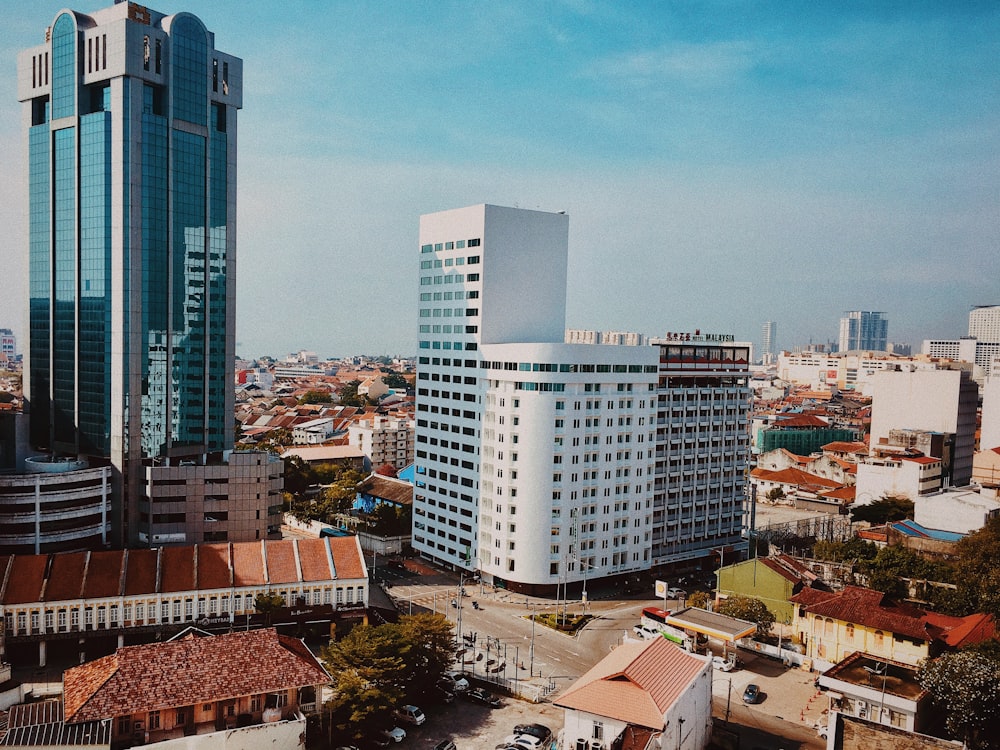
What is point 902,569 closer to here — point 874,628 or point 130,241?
point 874,628

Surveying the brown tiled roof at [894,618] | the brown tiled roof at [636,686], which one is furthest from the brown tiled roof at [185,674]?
the brown tiled roof at [894,618]

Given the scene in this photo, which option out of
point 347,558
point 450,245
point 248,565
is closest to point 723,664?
point 347,558

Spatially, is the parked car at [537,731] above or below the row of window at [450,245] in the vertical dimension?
below

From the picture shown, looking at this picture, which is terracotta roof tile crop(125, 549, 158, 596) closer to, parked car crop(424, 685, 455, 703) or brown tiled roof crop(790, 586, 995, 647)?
parked car crop(424, 685, 455, 703)

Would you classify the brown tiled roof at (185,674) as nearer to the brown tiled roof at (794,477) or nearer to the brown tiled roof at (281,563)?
the brown tiled roof at (281,563)

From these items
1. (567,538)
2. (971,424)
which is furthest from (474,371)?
(971,424)

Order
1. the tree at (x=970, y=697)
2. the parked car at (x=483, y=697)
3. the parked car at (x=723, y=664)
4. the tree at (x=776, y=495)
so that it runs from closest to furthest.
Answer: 1. the tree at (x=970, y=697)
2. the parked car at (x=483, y=697)
3. the parked car at (x=723, y=664)
4. the tree at (x=776, y=495)
